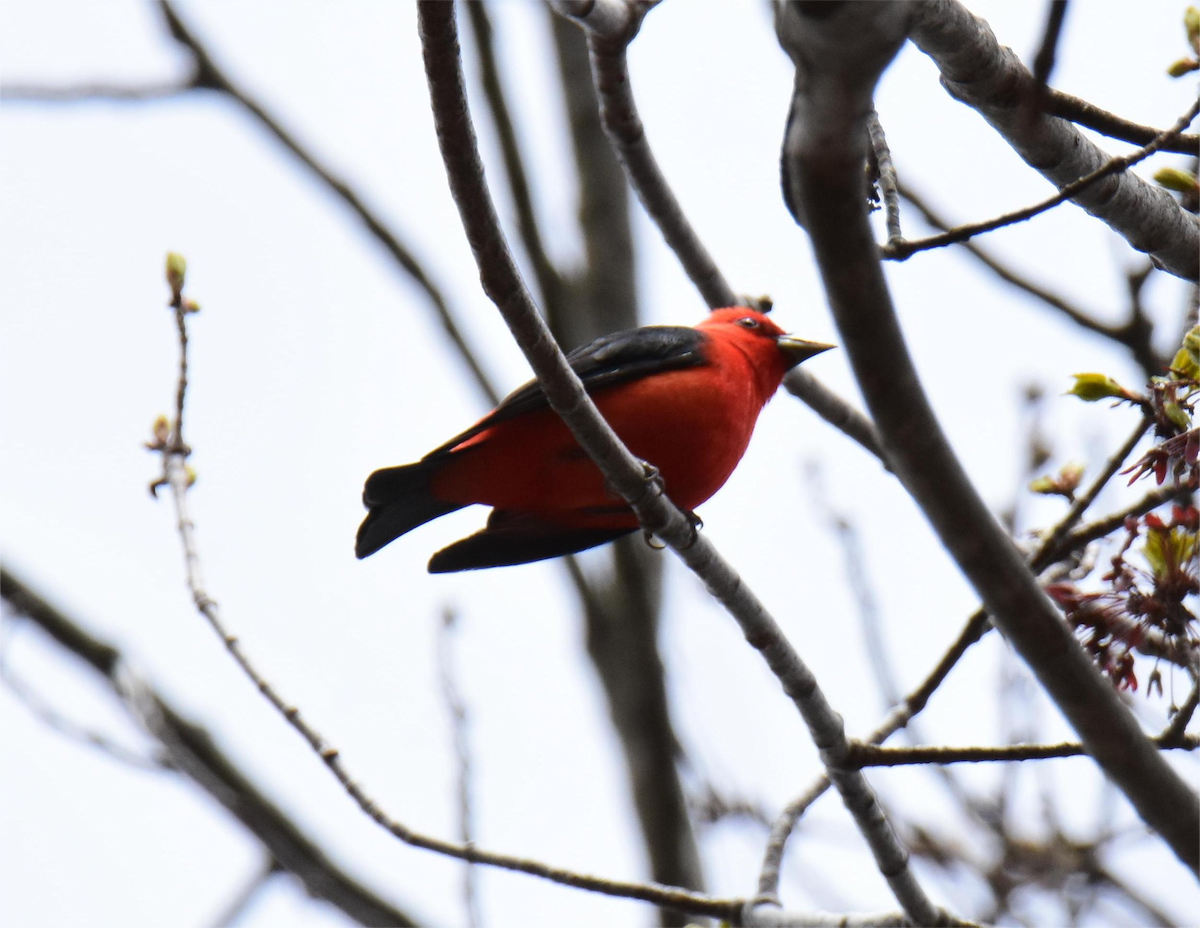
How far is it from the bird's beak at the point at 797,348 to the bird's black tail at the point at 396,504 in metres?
1.52

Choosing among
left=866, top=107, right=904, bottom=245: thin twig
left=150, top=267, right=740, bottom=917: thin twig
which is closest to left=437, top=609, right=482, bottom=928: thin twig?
left=150, top=267, right=740, bottom=917: thin twig

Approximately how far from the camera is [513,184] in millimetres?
7414

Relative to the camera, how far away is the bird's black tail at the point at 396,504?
16.7 feet

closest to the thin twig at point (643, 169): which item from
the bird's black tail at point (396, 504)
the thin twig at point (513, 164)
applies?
the bird's black tail at point (396, 504)

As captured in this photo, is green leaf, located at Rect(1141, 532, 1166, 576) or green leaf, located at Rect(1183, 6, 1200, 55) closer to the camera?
green leaf, located at Rect(1141, 532, 1166, 576)

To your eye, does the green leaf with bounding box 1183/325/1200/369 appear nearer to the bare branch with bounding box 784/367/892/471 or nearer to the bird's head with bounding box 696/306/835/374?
the bare branch with bounding box 784/367/892/471

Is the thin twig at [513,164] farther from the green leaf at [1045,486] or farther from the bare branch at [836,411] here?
the green leaf at [1045,486]

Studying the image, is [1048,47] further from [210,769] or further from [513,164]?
[513,164]

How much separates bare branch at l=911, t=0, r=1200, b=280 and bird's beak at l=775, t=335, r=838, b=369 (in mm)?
2274

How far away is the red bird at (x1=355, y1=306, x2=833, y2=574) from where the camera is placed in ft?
15.9

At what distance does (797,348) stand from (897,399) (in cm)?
435

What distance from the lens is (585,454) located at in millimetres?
4824

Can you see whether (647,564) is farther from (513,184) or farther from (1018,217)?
(1018,217)

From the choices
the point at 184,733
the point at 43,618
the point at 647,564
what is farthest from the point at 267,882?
the point at 647,564
